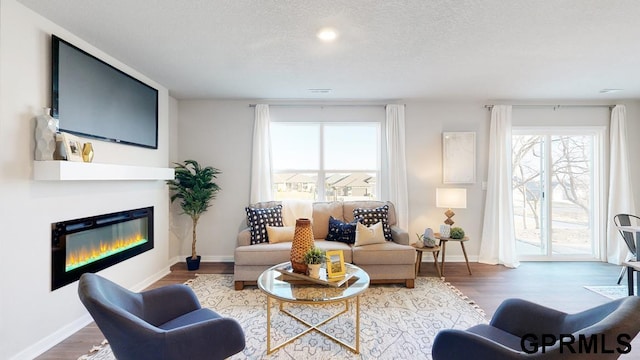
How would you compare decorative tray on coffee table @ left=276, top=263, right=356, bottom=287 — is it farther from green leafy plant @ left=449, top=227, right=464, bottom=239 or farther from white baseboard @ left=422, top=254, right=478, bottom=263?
white baseboard @ left=422, top=254, right=478, bottom=263

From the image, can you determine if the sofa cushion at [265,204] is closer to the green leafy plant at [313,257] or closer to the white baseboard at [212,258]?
the white baseboard at [212,258]

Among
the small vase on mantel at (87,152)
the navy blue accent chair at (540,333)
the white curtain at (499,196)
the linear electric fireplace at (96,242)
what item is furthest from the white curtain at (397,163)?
the small vase on mantel at (87,152)

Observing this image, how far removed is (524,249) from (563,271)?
59 centimetres

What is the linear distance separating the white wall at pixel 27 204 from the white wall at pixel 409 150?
6.13ft

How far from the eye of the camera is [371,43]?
252 cm

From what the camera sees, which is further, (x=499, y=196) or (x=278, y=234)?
(x=499, y=196)

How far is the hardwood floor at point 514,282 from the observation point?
245 cm

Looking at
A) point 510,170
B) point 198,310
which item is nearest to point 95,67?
point 198,310

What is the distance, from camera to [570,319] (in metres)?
1.55

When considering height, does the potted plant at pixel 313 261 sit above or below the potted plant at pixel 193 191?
below

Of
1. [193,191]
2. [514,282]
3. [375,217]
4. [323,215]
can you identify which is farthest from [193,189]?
[514,282]

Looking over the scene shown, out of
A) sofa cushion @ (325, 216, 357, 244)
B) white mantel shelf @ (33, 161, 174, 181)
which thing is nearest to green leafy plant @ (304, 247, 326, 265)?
sofa cushion @ (325, 216, 357, 244)

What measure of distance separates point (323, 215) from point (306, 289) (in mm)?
1930

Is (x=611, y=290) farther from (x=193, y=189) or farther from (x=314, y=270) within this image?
(x=193, y=189)
